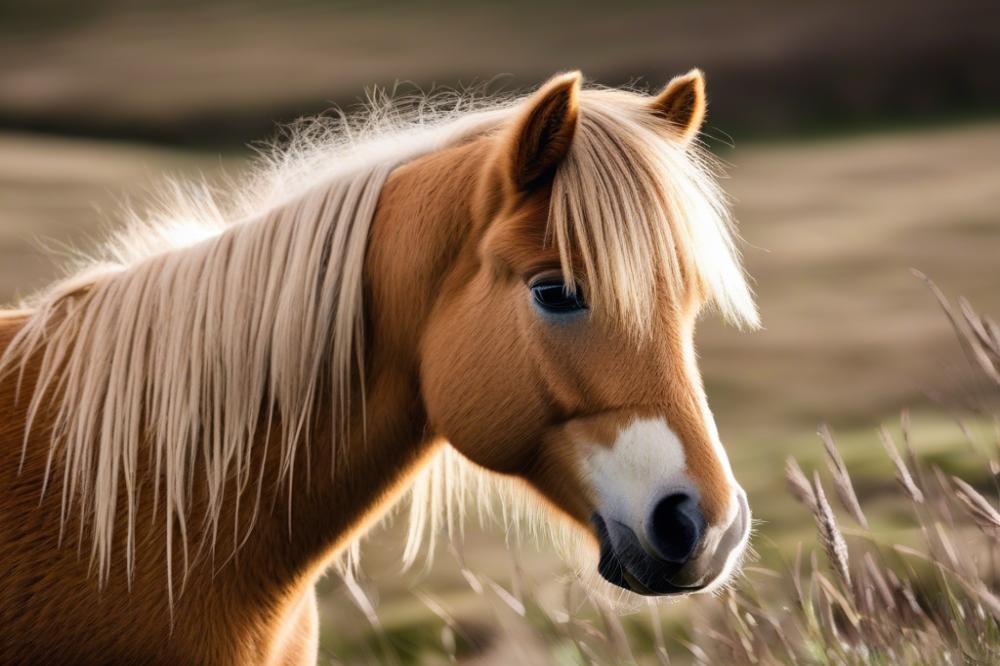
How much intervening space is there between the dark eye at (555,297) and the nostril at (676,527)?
35 cm

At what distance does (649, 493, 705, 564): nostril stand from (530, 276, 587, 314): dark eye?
35cm

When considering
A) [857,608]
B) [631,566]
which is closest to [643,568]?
[631,566]

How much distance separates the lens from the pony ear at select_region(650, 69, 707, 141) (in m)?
1.99

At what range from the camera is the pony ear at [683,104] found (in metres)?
1.99

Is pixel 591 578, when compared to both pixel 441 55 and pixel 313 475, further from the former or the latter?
pixel 441 55

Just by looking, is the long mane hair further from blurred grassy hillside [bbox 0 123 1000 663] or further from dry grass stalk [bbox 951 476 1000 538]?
blurred grassy hillside [bbox 0 123 1000 663]

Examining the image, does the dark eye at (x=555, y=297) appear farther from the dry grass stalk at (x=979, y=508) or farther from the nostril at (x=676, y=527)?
the dry grass stalk at (x=979, y=508)

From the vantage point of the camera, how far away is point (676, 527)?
1.66m

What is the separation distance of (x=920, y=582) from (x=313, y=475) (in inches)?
55.1

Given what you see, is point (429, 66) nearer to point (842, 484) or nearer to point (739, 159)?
point (739, 159)

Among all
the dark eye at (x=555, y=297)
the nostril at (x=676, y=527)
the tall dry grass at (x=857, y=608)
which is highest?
the dark eye at (x=555, y=297)

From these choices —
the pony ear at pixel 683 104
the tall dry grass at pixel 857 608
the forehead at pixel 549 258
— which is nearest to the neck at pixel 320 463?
the forehead at pixel 549 258

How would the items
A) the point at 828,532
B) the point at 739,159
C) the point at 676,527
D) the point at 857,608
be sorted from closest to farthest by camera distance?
the point at 676,527 → the point at 828,532 → the point at 857,608 → the point at 739,159

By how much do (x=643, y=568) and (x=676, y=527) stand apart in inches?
3.8
